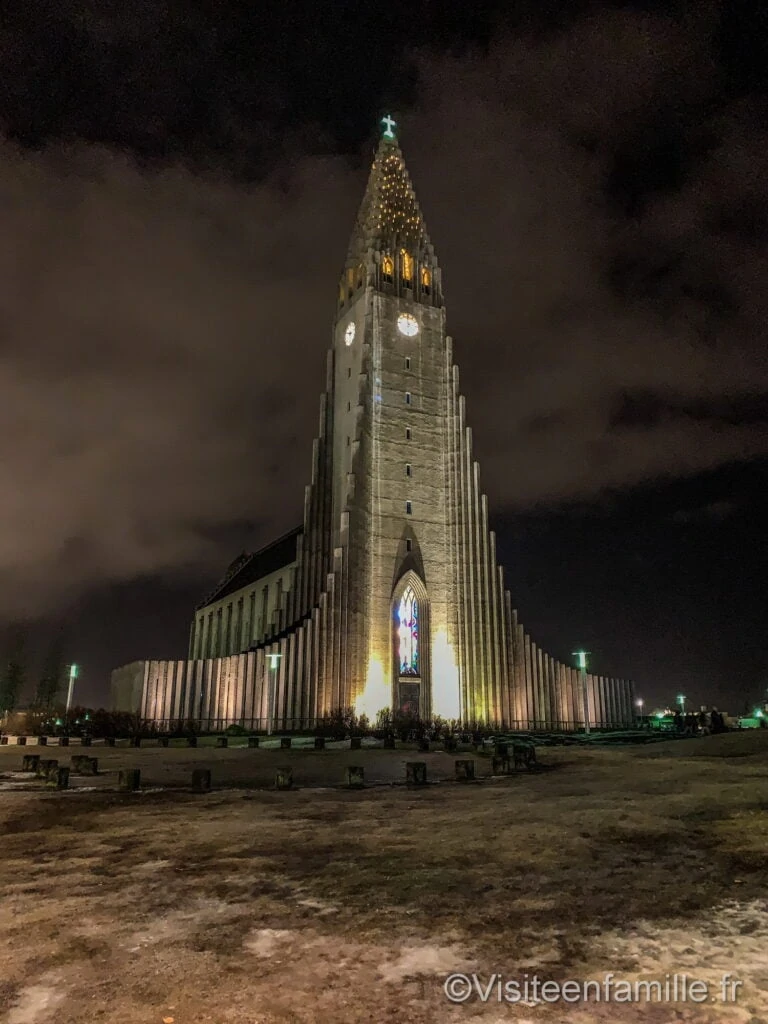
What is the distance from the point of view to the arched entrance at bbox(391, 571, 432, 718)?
49.6 metres

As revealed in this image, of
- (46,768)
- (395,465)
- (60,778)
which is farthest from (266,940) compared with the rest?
(395,465)

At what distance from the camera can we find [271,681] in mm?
45406

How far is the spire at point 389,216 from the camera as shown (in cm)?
5944

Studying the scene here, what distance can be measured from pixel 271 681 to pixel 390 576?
39.2ft

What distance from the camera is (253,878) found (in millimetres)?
6938

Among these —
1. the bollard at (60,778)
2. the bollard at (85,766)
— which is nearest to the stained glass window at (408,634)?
the bollard at (85,766)

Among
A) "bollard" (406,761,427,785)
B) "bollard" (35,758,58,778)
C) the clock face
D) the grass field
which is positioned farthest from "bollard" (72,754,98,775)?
the clock face

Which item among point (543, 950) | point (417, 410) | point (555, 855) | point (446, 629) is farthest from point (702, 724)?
point (543, 950)

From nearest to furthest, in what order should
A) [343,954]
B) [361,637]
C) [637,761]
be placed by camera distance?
1. [343,954]
2. [637,761]
3. [361,637]

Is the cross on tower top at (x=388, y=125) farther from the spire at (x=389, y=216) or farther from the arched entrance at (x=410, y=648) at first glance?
the arched entrance at (x=410, y=648)

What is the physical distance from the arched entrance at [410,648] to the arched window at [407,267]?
2631 centimetres

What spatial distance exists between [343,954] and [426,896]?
1.60m

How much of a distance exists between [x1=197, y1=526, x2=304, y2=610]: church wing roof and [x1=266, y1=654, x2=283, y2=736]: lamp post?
23111mm

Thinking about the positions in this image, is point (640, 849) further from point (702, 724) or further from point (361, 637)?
point (702, 724)
